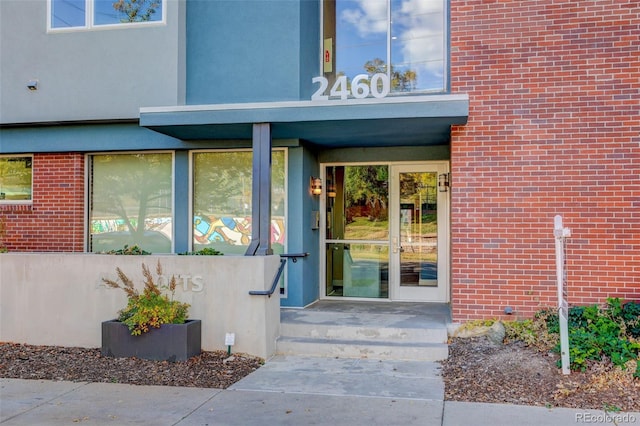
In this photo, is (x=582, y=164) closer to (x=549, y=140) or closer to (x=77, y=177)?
(x=549, y=140)

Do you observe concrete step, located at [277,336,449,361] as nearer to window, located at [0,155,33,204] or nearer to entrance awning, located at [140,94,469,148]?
entrance awning, located at [140,94,469,148]

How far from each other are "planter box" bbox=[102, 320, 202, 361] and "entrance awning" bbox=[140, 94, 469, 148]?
2.77 m

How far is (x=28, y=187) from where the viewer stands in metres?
10.0

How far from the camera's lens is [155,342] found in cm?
685

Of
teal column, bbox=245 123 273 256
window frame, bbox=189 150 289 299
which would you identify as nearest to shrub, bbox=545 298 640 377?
teal column, bbox=245 123 273 256

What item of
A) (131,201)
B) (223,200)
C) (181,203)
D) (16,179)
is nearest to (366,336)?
(223,200)

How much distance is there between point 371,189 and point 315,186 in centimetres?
106

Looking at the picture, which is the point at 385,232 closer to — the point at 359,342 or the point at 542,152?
the point at 359,342

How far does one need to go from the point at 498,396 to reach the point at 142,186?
21.9 ft

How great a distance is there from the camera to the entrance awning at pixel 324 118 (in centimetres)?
708

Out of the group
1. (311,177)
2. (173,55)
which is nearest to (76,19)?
(173,55)

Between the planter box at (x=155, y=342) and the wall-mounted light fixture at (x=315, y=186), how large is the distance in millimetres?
3266

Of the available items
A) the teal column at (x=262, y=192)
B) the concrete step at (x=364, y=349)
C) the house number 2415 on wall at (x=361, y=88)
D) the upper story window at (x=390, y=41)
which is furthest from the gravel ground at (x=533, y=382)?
the upper story window at (x=390, y=41)

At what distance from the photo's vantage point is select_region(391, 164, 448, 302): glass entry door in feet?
31.5
